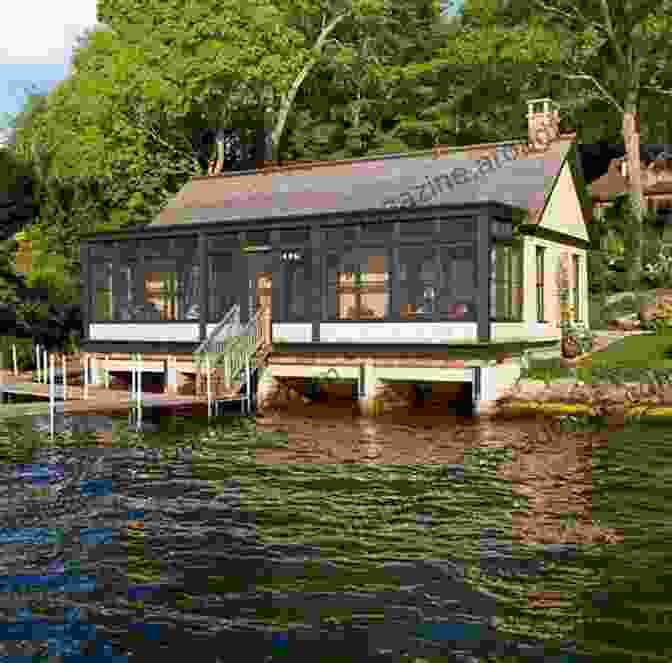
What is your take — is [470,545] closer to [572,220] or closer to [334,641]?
[334,641]

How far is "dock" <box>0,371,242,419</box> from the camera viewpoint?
22.9 meters

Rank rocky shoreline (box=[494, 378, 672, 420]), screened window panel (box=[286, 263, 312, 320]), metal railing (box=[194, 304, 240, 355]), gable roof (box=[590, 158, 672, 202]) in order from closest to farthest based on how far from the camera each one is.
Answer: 1. rocky shoreline (box=[494, 378, 672, 420])
2. metal railing (box=[194, 304, 240, 355])
3. screened window panel (box=[286, 263, 312, 320])
4. gable roof (box=[590, 158, 672, 202])

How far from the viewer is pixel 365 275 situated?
28516 millimetres

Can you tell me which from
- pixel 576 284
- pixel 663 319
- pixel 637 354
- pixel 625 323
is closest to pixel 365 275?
pixel 576 284

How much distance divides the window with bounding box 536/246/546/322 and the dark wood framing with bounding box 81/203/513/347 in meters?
3.33

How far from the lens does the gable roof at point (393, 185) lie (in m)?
27.7

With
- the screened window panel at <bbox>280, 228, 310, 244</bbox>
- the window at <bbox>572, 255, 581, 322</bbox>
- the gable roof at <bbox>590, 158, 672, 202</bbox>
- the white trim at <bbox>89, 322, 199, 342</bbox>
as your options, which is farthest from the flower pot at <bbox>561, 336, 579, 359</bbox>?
the gable roof at <bbox>590, 158, 672, 202</bbox>

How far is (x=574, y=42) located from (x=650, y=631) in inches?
1542

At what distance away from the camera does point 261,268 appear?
2955 cm

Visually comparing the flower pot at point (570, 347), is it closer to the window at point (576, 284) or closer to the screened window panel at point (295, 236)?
the window at point (576, 284)

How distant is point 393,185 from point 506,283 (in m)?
6.08

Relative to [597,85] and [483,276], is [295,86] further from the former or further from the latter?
[483,276]

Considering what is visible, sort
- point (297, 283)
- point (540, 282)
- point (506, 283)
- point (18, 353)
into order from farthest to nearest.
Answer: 1. point (18, 353)
2. point (297, 283)
3. point (540, 282)
4. point (506, 283)

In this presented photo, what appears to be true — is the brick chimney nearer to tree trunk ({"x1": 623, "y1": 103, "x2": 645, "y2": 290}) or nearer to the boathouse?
the boathouse
